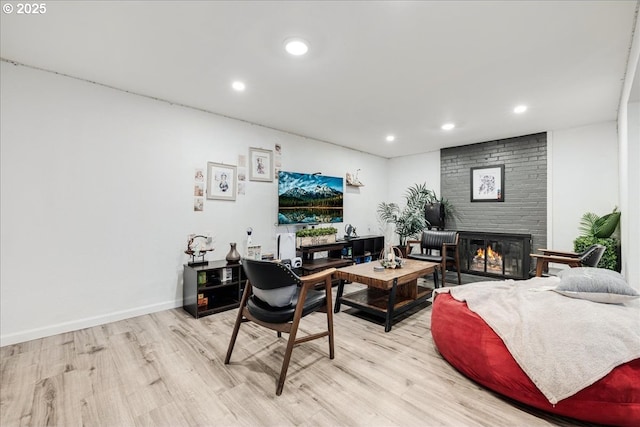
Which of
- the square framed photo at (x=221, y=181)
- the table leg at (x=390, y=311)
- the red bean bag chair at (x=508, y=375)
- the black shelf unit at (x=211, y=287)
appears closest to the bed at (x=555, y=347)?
the red bean bag chair at (x=508, y=375)

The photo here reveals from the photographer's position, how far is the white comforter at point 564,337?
149 cm

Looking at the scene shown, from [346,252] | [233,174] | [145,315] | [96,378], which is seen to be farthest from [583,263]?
[145,315]

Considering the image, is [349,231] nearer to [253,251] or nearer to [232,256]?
[253,251]

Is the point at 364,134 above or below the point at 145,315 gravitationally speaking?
above

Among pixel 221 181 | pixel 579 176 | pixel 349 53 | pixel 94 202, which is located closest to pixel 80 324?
pixel 94 202

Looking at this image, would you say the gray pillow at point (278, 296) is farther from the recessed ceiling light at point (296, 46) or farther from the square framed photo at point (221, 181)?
the square framed photo at point (221, 181)

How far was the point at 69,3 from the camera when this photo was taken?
1773 mm

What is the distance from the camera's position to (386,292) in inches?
133

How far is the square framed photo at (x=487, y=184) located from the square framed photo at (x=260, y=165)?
12.3ft

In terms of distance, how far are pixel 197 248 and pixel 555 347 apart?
11.0ft

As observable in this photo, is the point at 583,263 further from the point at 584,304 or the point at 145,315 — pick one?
the point at 145,315

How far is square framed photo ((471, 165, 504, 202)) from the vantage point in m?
4.92

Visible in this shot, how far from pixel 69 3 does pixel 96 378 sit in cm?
250

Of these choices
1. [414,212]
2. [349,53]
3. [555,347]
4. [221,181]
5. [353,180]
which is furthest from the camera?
[414,212]
